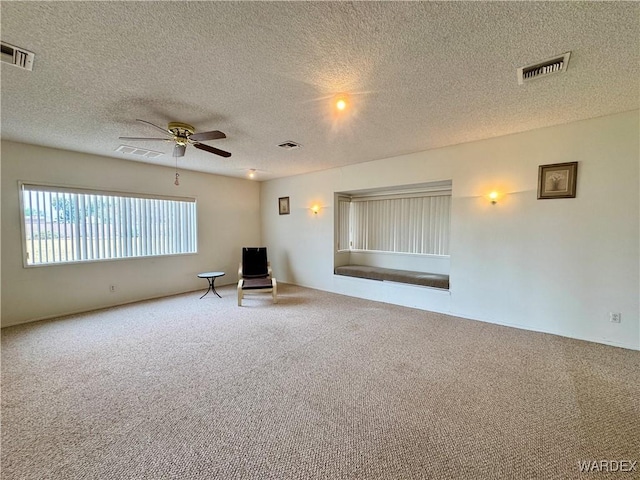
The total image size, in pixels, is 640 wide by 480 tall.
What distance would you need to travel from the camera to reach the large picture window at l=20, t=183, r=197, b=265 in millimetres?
4023

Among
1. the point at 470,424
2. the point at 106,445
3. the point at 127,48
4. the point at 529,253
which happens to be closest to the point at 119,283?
the point at 106,445

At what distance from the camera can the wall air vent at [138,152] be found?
13.6 feet

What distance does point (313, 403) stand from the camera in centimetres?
209

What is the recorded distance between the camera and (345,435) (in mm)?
1766

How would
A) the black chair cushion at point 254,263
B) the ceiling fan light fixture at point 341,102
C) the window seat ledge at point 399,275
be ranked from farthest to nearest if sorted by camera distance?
1. the black chair cushion at point 254,263
2. the window seat ledge at point 399,275
3. the ceiling fan light fixture at point 341,102

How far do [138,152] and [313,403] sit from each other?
4.59 metres

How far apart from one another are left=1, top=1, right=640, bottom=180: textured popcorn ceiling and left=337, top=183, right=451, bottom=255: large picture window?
5.35ft

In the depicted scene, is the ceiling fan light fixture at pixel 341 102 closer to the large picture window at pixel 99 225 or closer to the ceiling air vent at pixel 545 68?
the ceiling air vent at pixel 545 68

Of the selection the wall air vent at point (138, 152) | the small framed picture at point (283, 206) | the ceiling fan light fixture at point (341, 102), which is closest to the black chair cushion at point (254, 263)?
the small framed picture at point (283, 206)

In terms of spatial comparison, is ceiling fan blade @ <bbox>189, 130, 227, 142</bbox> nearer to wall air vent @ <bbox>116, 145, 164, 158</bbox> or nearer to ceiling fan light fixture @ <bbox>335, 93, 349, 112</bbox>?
ceiling fan light fixture @ <bbox>335, 93, 349, 112</bbox>

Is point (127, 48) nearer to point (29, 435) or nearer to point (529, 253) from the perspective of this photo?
point (29, 435)

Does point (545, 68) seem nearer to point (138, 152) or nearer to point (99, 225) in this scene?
point (138, 152)

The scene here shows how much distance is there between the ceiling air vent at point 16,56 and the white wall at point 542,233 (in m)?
4.42

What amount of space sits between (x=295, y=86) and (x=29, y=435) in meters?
3.22
